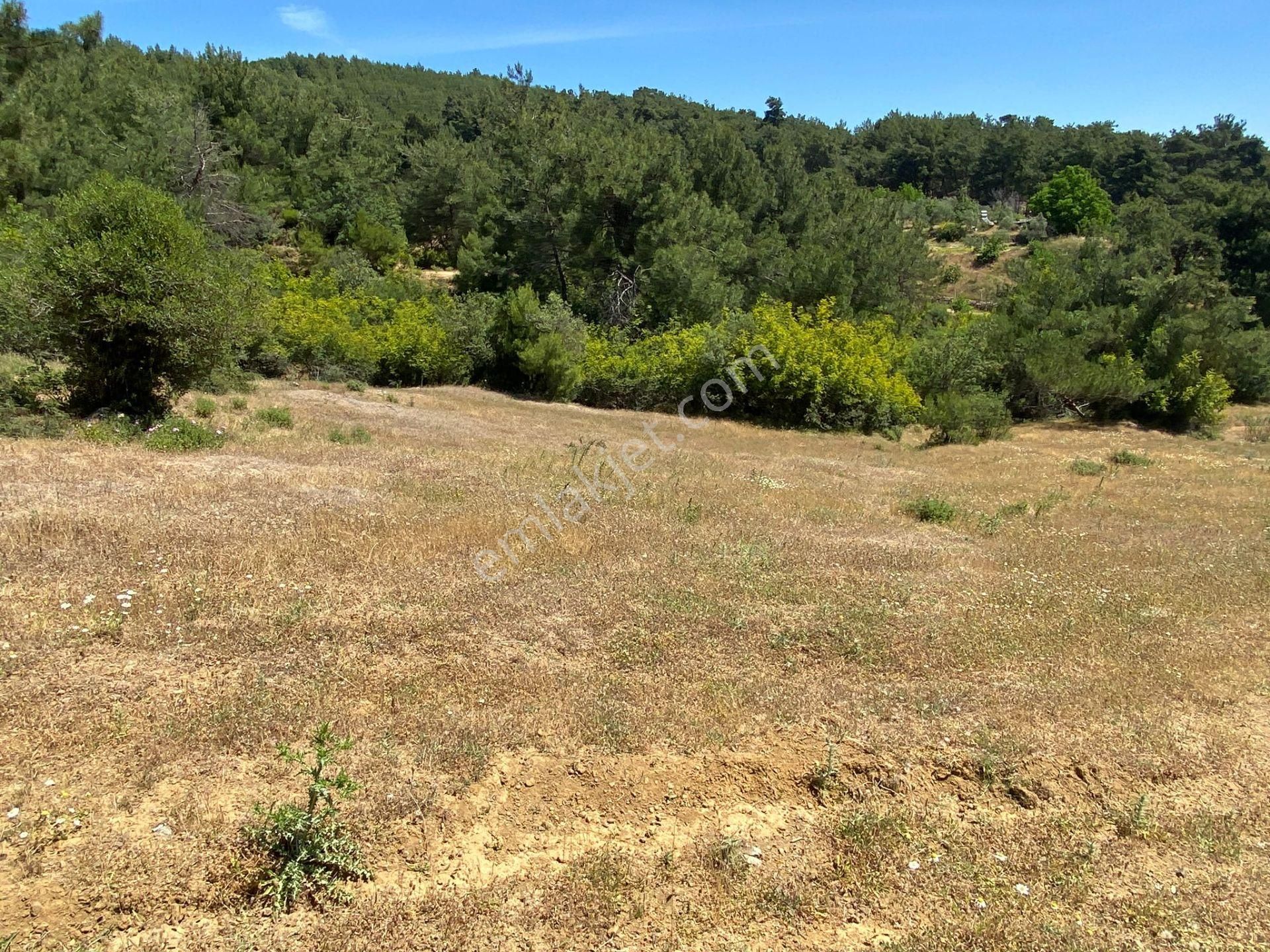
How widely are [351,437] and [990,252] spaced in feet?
185

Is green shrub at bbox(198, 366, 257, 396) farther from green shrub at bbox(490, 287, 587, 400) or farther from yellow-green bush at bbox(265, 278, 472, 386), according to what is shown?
green shrub at bbox(490, 287, 587, 400)

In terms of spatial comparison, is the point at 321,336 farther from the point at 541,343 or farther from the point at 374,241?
the point at 374,241

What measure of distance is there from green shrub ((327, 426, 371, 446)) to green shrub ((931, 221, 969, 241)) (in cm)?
6325

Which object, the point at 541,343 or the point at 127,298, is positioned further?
the point at 541,343

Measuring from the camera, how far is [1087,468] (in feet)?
58.3

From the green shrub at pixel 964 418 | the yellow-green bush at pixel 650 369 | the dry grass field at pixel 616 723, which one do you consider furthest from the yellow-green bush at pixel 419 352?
the dry grass field at pixel 616 723

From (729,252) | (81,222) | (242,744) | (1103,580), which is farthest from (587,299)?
(242,744)

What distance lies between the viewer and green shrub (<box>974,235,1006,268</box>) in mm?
57406

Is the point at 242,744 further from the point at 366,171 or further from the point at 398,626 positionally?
Answer: the point at 366,171

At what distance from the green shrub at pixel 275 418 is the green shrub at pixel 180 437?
1.91 metres

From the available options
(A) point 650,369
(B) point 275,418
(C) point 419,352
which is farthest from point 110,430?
(A) point 650,369

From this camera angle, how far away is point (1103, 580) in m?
9.20

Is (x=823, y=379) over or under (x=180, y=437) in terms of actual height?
over

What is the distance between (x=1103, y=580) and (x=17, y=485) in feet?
43.3
